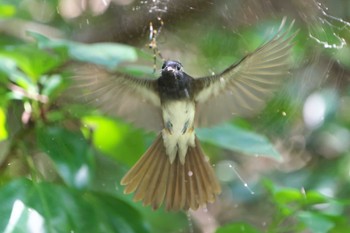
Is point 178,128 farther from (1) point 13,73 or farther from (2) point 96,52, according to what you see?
(1) point 13,73

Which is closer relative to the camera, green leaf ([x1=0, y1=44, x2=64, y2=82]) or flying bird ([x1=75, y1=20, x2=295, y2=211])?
flying bird ([x1=75, y1=20, x2=295, y2=211])

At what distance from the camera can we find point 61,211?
4.78 ft

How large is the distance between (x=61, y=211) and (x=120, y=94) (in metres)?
0.24

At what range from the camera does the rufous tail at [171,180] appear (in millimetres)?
1571

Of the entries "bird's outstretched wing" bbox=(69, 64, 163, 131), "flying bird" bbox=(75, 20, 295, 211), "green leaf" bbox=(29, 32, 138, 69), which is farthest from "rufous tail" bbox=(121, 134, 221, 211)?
"green leaf" bbox=(29, 32, 138, 69)

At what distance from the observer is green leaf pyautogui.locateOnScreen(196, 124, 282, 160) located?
1.61 metres

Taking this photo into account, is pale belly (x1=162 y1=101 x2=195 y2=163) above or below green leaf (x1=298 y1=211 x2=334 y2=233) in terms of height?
above

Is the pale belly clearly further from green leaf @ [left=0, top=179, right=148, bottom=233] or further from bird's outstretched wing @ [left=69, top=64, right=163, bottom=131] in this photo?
green leaf @ [left=0, top=179, right=148, bottom=233]

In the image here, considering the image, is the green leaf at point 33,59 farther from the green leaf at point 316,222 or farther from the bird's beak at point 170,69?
the green leaf at point 316,222

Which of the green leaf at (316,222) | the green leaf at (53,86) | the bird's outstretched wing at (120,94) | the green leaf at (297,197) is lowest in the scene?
the green leaf at (316,222)

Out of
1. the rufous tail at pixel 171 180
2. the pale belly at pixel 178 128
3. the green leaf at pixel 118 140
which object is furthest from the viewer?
the green leaf at pixel 118 140

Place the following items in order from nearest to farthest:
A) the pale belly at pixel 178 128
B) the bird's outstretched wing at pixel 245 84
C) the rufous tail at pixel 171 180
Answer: the bird's outstretched wing at pixel 245 84 < the pale belly at pixel 178 128 < the rufous tail at pixel 171 180

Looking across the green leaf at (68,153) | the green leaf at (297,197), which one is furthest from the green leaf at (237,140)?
the green leaf at (68,153)

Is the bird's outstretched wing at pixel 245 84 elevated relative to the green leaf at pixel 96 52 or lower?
lower
